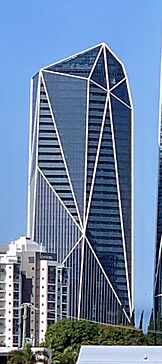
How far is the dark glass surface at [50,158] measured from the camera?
67.6 m

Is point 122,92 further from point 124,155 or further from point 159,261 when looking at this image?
point 159,261

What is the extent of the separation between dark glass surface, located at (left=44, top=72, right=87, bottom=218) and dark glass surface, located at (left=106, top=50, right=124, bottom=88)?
2.21 meters

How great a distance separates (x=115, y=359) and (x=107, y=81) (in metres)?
53.4

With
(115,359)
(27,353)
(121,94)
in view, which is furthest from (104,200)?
(115,359)

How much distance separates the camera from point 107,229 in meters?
68.6

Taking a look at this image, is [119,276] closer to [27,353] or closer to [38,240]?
[38,240]

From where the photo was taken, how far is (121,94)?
69938 mm

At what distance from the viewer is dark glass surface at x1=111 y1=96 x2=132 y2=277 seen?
68.6 m

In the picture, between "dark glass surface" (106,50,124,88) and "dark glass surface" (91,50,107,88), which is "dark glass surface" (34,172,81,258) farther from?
"dark glass surface" (106,50,124,88)

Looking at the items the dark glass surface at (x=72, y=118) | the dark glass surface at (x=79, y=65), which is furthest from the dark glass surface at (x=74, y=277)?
the dark glass surface at (x=79, y=65)

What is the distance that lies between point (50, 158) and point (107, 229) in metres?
6.97

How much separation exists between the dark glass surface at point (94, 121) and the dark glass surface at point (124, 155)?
94 centimetres

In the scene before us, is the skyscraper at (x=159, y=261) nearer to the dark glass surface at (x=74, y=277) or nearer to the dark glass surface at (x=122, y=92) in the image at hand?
the dark glass surface at (x=74, y=277)

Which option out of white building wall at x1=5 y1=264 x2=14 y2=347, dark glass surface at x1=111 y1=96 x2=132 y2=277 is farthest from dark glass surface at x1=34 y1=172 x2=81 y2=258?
white building wall at x1=5 y1=264 x2=14 y2=347
